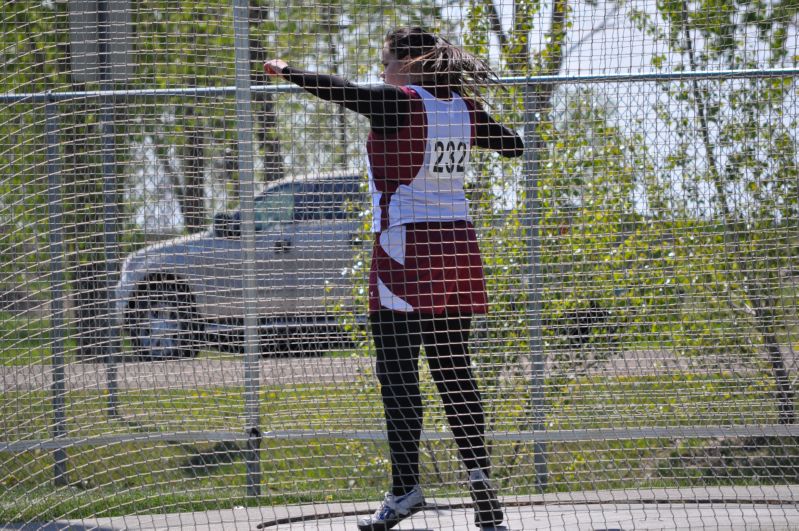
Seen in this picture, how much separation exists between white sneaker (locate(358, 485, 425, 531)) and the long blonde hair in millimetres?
1640

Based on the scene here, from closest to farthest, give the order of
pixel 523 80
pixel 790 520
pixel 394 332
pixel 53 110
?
pixel 394 332 → pixel 790 520 → pixel 523 80 → pixel 53 110

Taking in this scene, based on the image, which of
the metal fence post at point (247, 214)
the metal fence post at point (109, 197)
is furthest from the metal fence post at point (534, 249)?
the metal fence post at point (109, 197)

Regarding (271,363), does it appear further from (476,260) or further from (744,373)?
(744,373)

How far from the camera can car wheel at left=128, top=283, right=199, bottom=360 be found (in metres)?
4.08

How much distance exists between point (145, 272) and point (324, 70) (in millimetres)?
1227

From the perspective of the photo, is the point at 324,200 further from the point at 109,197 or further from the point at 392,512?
the point at 392,512

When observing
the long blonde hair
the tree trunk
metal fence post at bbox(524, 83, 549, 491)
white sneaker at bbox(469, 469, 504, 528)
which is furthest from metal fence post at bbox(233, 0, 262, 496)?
metal fence post at bbox(524, 83, 549, 491)

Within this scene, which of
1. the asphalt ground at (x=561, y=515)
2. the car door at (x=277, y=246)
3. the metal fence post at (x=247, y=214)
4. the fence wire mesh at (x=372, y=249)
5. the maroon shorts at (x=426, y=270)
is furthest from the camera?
the car door at (x=277, y=246)

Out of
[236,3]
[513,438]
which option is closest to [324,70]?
[236,3]

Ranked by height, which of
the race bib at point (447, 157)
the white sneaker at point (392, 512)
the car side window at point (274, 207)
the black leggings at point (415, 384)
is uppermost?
the race bib at point (447, 157)

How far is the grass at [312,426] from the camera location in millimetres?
4160

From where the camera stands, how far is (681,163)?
174 inches

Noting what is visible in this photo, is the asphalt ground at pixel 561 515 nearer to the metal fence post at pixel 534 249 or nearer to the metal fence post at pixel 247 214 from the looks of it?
the metal fence post at pixel 247 214

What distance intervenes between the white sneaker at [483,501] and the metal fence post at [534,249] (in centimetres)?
91
